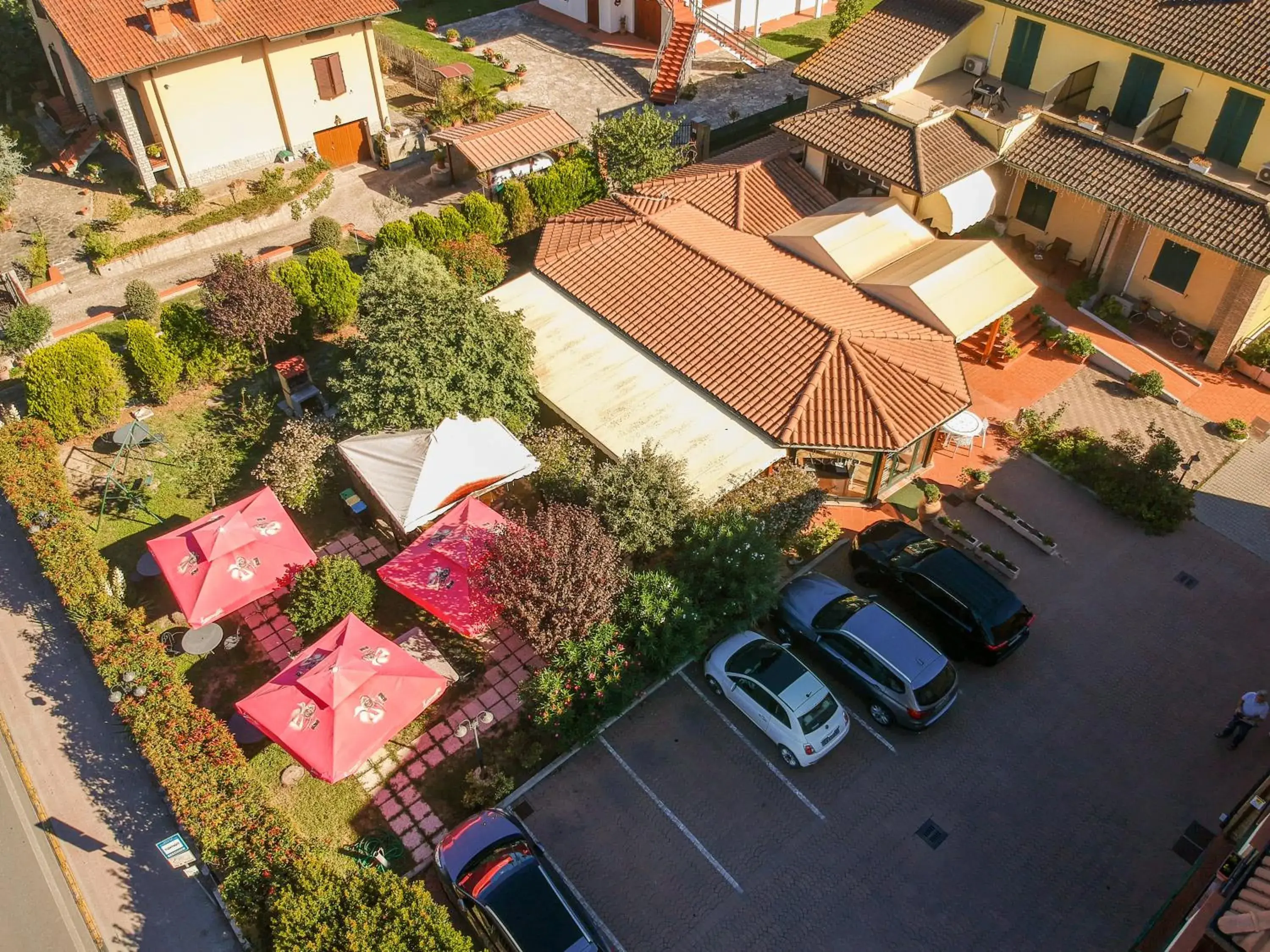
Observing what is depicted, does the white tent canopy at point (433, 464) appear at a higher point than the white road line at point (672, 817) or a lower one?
higher

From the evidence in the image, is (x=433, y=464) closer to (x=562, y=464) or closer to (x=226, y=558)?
(x=562, y=464)

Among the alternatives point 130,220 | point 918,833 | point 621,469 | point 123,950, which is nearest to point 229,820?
point 123,950

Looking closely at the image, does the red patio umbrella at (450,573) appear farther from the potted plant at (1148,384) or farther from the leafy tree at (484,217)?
the potted plant at (1148,384)

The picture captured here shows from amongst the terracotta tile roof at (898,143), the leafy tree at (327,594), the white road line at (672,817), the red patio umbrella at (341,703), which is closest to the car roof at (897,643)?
the white road line at (672,817)

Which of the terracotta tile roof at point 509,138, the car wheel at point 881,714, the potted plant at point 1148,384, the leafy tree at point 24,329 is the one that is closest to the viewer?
the car wheel at point 881,714

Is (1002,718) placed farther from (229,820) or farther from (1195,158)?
(1195,158)

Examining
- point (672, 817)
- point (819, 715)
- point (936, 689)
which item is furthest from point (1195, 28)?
point (672, 817)
